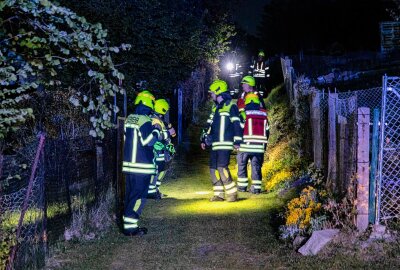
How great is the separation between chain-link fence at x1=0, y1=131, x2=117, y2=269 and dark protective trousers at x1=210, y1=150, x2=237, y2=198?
196 cm

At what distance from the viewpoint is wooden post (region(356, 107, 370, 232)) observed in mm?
A: 6477

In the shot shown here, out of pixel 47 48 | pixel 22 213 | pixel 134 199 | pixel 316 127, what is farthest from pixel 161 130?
pixel 47 48

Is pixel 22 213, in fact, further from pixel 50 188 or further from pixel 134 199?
pixel 134 199

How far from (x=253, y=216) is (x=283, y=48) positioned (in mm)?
50810

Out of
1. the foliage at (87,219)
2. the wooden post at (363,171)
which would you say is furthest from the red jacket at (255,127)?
the wooden post at (363,171)

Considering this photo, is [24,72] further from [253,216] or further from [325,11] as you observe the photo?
[325,11]

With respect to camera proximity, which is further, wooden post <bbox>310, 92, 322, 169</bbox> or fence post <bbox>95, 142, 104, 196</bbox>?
wooden post <bbox>310, 92, 322, 169</bbox>

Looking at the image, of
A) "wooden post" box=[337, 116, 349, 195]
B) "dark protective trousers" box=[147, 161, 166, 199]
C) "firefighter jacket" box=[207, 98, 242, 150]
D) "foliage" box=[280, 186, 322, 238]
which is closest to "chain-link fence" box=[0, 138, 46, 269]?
"foliage" box=[280, 186, 322, 238]

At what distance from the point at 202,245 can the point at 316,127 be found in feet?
15.4

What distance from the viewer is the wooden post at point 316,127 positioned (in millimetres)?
10430

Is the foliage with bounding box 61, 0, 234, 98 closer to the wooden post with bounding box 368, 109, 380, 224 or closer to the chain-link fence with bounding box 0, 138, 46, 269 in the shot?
the chain-link fence with bounding box 0, 138, 46, 269

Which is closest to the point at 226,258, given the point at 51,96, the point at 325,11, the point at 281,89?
the point at 51,96

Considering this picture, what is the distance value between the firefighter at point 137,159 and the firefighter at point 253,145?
11.8ft

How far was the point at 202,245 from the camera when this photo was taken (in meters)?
7.13
